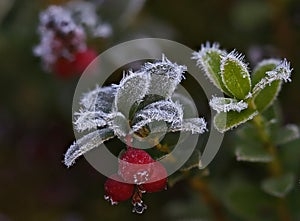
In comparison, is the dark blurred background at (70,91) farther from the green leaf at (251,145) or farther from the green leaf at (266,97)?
the green leaf at (266,97)

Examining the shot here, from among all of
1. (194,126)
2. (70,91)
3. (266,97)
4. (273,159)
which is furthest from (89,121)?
(70,91)

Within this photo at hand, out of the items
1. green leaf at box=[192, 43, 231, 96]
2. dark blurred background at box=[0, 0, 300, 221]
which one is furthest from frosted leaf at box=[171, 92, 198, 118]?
dark blurred background at box=[0, 0, 300, 221]


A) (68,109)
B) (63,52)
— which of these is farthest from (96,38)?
(68,109)

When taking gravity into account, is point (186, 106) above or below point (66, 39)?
below

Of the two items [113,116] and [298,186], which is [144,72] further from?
[298,186]

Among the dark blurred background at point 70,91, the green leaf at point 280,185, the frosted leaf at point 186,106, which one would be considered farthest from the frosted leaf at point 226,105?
the dark blurred background at point 70,91

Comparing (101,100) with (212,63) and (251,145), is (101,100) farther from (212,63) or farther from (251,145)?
(251,145)
